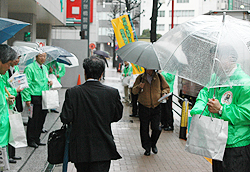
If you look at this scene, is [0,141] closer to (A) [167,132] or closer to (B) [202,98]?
(B) [202,98]

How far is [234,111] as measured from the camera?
3037 mm

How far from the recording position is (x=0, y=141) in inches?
143

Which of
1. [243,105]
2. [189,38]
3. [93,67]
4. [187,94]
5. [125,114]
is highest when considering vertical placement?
[189,38]

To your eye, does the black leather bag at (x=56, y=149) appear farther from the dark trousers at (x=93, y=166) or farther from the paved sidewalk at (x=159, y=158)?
the paved sidewalk at (x=159, y=158)

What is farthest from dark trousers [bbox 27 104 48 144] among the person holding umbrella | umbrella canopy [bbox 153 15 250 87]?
umbrella canopy [bbox 153 15 250 87]

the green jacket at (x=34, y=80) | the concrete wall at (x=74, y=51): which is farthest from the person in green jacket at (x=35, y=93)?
the concrete wall at (x=74, y=51)

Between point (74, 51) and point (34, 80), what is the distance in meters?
12.4

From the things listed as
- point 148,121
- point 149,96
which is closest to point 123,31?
point 149,96

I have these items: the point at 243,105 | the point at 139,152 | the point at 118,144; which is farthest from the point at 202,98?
the point at 118,144

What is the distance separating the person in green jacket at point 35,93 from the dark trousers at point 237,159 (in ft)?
14.0

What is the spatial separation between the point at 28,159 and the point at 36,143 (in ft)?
2.90

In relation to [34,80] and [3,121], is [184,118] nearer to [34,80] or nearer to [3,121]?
[34,80]

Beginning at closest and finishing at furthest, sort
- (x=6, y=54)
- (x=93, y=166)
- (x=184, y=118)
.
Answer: (x=93, y=166) → (x=6, y=54) → (x=184, y=118)

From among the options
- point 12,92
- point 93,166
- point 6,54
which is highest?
point 6,54
